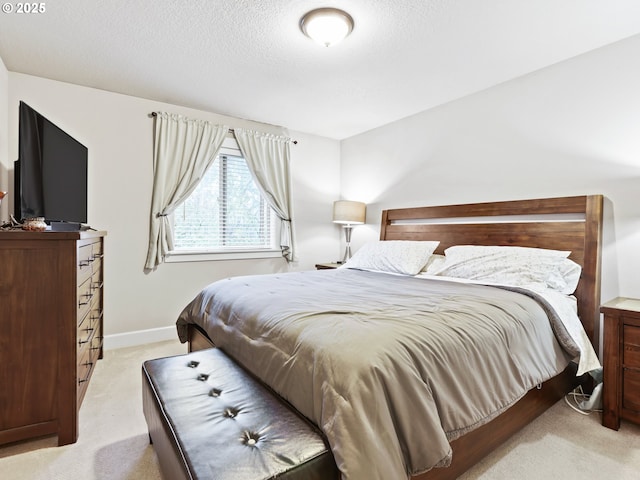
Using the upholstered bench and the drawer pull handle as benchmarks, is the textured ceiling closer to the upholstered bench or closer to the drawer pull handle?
the drawer pull handle

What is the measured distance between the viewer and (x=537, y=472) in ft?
5.10

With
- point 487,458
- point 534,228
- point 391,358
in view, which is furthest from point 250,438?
point 534,228

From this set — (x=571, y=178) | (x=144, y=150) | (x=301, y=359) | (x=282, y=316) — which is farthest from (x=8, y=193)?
(x=571, y=178)

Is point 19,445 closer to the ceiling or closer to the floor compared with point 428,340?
closer to the floor

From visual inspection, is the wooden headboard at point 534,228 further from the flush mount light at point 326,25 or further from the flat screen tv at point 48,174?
the flat screen tv at point 48,174

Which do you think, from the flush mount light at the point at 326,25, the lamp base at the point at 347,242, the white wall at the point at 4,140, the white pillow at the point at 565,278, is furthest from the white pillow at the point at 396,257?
the white wall at the point at 4,140

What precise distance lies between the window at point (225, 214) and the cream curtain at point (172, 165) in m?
0.17

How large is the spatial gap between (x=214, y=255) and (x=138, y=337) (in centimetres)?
107

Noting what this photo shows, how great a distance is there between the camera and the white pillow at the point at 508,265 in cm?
230

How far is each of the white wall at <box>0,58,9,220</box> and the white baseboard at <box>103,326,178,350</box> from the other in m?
1.33

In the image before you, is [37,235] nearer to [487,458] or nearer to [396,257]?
[487,458]

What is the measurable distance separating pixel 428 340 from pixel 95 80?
3.35 m

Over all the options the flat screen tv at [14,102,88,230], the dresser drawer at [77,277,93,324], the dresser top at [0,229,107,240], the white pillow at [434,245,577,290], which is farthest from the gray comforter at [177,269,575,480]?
the flat screen tv at [14,102,88,230]

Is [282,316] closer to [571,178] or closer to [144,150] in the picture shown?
[571,178]
